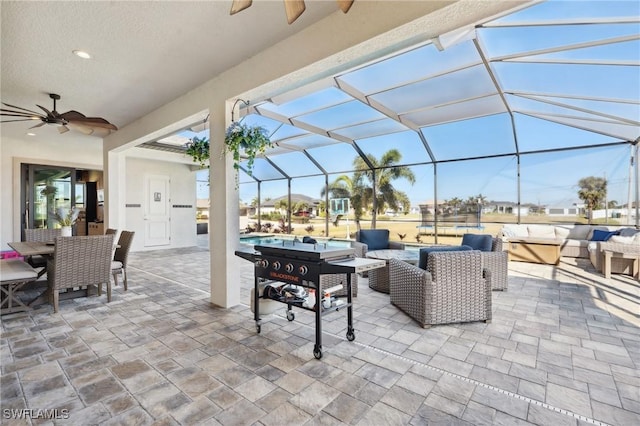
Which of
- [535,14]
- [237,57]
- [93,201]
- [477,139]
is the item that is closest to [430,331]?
[535,14]

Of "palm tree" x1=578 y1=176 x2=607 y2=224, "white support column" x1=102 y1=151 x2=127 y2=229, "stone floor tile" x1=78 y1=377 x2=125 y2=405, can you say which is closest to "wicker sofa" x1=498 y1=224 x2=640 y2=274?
"palm tree" x1=578 y1=176 x2=607 y2=224

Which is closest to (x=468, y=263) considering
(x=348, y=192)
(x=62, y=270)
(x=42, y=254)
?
(x=62, y=270)

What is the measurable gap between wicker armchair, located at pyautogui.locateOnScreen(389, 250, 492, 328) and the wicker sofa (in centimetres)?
344

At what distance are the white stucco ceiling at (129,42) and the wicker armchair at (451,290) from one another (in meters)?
2.59

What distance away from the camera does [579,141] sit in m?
6.89

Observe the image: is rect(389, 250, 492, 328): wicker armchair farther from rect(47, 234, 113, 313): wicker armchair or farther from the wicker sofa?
rect(47, 234, 113, 313): wicker armchair

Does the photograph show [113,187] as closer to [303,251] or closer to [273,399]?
[303,251]

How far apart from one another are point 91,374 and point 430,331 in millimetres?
2859

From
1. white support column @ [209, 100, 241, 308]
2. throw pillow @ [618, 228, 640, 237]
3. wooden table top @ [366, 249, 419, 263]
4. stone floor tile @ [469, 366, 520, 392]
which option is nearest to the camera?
stone floor tile @ [469, 366, 520, 392]

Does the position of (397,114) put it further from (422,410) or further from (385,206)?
(422,410)

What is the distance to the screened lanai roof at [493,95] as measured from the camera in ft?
10.5

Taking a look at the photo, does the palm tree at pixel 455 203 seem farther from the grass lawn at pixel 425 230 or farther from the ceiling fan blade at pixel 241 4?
the ceiling fan blade at pixel 241 4

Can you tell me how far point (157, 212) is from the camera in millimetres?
9031

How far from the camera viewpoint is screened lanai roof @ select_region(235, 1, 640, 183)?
3.19 meters
